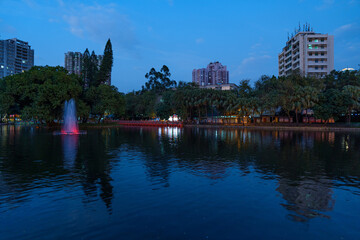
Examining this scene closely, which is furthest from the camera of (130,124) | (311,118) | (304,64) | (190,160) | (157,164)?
(304,64)

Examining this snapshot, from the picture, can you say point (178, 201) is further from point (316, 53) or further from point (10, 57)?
point (10, 57)

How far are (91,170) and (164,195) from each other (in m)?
5.36

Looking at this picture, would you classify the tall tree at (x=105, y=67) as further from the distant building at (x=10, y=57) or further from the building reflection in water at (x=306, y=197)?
the distant building at (x=10, y=57)

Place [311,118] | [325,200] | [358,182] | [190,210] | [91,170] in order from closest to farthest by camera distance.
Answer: [190,210]
[325,200]
[358,182]
[91,170]
[311,118]

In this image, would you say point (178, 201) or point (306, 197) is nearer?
point (178, 201)

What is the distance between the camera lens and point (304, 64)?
322 feet

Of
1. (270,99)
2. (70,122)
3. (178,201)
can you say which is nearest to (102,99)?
(70,122)

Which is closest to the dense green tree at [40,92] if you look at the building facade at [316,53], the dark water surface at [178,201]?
the dark water surface at [178,201]

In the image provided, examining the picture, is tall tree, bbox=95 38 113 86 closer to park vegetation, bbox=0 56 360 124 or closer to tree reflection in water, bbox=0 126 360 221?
park vegetation, bbox=0 56 360 124

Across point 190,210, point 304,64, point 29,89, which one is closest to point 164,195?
point 190,210

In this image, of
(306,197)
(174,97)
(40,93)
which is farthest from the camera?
(174,97)

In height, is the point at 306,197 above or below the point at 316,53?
below

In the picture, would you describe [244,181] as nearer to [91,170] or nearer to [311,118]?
[91,170]

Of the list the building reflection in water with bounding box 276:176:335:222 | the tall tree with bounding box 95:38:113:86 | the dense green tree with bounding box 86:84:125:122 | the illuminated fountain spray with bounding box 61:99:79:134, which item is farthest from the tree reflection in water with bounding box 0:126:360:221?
the tall tree with bounding box 95:38:113:86
